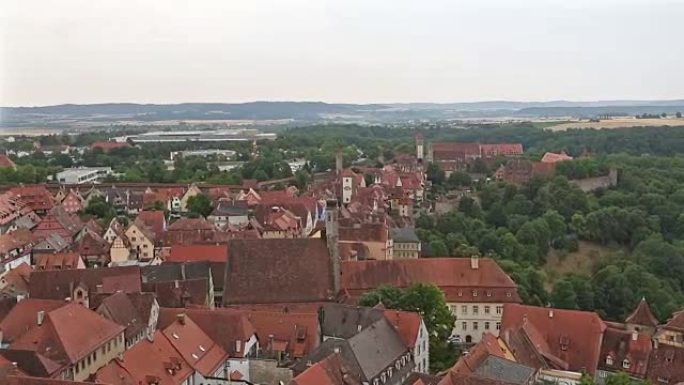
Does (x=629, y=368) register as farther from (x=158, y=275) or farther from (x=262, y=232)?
(x=262, y=232)

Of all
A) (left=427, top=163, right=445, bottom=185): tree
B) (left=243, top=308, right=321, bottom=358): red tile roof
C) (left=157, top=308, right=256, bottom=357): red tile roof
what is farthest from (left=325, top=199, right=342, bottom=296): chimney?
(left=427, top=163, right=445, bottom=185): tree

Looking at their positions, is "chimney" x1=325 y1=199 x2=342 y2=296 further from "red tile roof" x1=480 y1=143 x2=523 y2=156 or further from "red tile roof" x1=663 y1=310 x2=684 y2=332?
"red tile roof" x1=480 y1=143 x2=523 y2=156

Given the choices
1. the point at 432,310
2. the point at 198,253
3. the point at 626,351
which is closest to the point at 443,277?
the point at 432,310

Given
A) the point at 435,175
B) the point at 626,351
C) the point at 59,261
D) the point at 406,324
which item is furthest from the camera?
the point at 435,175

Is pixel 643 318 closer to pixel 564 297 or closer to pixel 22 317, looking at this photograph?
pixel 564 297

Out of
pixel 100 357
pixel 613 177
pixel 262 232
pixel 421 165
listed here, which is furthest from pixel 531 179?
pixel 100 357
